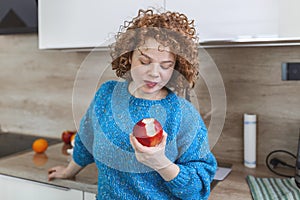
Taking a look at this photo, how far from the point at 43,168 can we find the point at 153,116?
2.36ft

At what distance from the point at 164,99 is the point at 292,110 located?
77 centimetres

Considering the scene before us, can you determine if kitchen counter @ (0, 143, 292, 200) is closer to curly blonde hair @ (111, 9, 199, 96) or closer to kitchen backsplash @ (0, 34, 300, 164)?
kitchen backsplash @ (0, 34, 300, 164)

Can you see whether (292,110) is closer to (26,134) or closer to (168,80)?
(168,80)

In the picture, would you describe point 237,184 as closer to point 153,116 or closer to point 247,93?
point 247,93

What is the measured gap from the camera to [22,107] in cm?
201

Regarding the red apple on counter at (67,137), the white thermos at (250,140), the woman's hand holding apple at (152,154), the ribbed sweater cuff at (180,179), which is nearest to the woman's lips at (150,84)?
the woman's hand holding apple at (152,154)

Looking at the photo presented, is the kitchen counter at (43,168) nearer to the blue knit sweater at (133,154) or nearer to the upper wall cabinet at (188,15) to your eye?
the blue knit sweater at (133,154)

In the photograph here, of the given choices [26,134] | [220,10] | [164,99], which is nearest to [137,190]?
[164,99]

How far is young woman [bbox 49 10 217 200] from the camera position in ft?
2.17

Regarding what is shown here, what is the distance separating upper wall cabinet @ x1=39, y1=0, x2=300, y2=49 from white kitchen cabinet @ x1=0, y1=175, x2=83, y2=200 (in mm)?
551

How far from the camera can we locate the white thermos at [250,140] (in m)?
1.36

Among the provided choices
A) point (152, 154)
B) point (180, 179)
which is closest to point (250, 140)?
point (180, 179)

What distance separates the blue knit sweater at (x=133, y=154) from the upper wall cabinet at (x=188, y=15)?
188 mm

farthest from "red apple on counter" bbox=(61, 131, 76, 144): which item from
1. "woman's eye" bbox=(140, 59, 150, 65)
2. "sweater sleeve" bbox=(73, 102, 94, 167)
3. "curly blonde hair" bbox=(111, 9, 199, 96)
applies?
"woman's eye" bbox=(140, 59, 150, 65)
